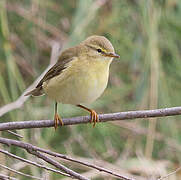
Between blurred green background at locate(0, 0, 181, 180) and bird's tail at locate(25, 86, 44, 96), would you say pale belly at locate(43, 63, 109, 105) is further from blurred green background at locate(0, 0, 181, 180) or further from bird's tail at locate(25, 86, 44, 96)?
blurred green background at locate(0, 0, 181, 180)

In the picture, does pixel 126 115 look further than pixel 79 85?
No

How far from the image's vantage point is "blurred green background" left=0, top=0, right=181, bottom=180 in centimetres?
360

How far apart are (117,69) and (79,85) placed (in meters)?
2.34

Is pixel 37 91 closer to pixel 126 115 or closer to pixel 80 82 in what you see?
pixel 80 82

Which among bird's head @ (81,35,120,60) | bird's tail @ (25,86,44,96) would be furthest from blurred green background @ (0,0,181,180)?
bird's head @ (81,35,120,60)

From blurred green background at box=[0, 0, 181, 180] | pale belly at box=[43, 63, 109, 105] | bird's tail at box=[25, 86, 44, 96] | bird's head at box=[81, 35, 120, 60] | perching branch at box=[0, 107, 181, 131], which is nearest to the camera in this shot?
perching branch at box=[0, 107, 181, 131]

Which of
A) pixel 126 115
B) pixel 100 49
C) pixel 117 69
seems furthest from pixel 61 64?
pixel 117 69

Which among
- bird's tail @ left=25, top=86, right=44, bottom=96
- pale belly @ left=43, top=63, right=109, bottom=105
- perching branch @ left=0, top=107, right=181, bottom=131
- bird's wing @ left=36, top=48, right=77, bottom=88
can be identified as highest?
bird's wing @ left=36, top=48, right=77, bottom=88

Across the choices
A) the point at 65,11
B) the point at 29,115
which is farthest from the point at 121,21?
the point at 29,115

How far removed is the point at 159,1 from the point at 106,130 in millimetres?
1602

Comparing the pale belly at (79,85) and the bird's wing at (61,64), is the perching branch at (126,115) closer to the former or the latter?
the pale belly at (79,85)

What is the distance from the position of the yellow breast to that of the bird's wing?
0.38 feet

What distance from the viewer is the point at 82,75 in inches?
105

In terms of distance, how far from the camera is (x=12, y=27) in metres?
4.50
